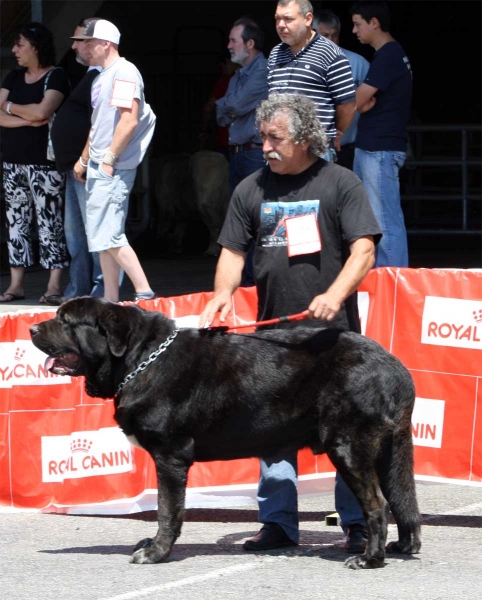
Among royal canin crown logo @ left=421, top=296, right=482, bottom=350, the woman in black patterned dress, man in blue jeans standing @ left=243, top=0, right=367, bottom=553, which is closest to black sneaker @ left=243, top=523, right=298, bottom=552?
royal canin crown logo @ left=421, top=296, right=482, bottom=350

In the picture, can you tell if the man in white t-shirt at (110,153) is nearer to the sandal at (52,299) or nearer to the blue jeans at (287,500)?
the sandal at (52,299)

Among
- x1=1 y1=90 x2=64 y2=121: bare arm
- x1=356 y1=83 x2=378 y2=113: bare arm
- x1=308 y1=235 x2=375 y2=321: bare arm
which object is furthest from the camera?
x1=1 y1=90 x2=64 y2=121: bare arm

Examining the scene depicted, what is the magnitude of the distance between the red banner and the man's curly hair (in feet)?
3.67

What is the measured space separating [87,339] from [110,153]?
3170 millimetres

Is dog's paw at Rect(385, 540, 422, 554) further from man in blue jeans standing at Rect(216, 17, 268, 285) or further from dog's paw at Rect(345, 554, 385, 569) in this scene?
man in blue jeans standing at Rect(216, 17, 268, 285)

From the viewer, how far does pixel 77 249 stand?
30.5 feet

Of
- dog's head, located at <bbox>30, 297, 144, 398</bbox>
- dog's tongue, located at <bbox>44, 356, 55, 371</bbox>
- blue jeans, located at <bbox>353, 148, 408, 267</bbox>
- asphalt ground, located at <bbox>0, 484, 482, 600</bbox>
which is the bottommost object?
asphalt ground, located at <bbox>0, 484, 482, 600</bbox>

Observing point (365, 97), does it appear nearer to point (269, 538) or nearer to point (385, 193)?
point (385, 193)

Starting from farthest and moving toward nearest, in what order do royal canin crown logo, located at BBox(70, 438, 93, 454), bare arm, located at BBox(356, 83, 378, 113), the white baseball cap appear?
1. bare arm, located at BBox(356, 83, 378, 113)
2. the white baseball cap
3. royal canin crown logo, located at BBox(70, 438, 93, 454)

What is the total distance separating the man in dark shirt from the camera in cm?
884

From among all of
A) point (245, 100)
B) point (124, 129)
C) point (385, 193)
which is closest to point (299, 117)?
point (124, 129)

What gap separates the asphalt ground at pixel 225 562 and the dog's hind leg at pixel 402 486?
100mm

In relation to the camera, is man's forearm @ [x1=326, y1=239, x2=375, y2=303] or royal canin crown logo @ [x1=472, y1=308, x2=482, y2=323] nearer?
man's forearm @ [x1=326, y1=239, x2=375, y2=303]

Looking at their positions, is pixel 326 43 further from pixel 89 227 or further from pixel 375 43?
pixel 89 227
